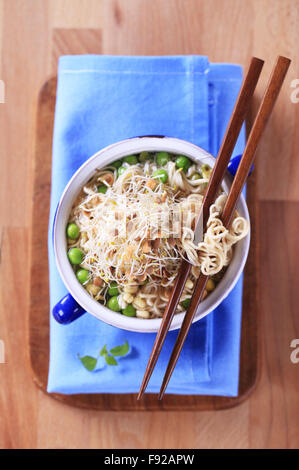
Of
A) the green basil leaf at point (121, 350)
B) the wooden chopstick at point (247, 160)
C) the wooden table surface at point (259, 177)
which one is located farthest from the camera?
the wooden table surface at point (259, 177)

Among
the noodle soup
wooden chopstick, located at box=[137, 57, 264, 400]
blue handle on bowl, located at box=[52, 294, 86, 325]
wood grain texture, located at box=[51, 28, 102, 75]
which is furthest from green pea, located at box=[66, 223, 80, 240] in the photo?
wood grain texture, located at box=[51, 28, 102, 75]

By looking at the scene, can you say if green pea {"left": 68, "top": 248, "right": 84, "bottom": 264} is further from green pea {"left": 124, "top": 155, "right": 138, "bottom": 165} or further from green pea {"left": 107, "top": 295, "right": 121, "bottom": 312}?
green pea {"left": 124, "top": 155, "right": 138, "bottom": 165}

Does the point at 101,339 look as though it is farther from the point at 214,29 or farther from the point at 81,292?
the point at 214,29

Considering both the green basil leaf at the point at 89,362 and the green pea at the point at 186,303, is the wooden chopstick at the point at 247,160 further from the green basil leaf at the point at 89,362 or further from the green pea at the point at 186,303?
the green basil leaf at the point at 89,362

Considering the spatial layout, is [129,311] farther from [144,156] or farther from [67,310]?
[144,156]

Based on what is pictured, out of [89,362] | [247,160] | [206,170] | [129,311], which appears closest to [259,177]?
[206,170]

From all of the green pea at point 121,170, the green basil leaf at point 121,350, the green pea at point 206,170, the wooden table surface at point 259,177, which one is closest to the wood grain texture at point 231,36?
the wooden table surface at point 259,177
